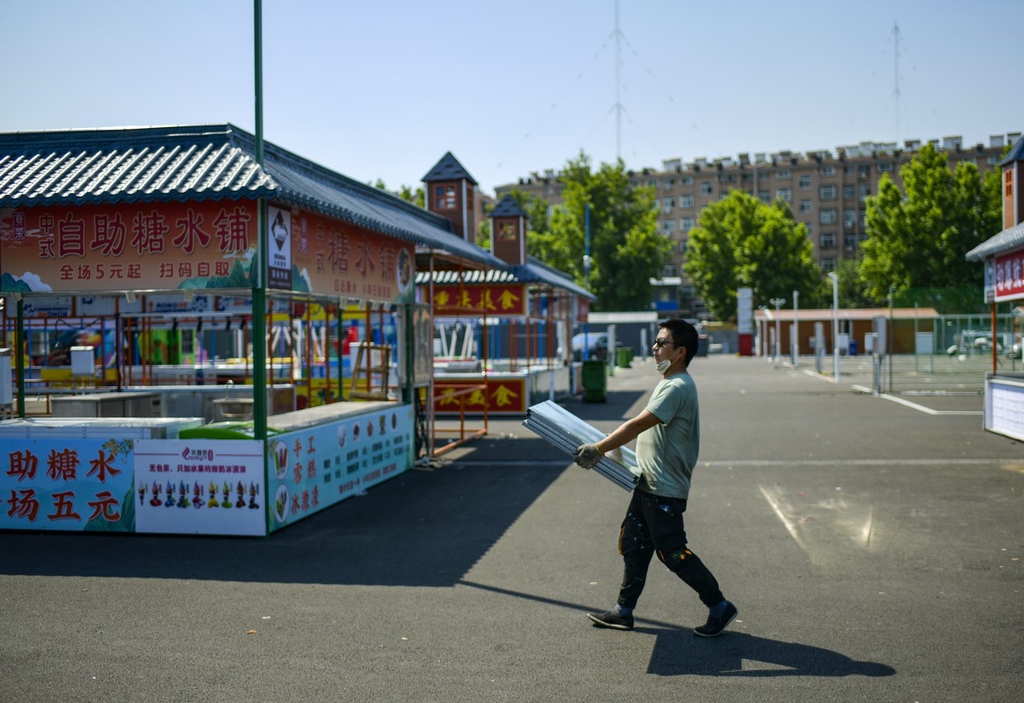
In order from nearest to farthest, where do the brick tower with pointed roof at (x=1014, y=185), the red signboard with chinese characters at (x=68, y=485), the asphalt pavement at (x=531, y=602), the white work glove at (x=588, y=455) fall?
the asphalt pavement at (x=531, y=602) < the white work glove at (x=588, y=455) < the red signboard with chinese characters at (x=68, y=485) < the brick tower with pointed roof at (x=1014, y=185)

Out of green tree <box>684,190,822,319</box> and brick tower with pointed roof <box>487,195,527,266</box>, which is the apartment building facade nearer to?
green tree <box>684,190,822,319</box>

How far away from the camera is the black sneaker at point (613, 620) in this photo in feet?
20.1

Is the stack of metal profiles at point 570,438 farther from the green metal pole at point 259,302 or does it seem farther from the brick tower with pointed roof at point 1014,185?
the brick tower with pointed roof at point 1014,185

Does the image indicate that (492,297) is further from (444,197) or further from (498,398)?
(444,197)

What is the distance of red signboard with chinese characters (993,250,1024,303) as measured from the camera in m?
15.8

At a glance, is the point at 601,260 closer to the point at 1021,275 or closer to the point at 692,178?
the point at 692,178

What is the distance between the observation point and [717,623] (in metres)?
5.91

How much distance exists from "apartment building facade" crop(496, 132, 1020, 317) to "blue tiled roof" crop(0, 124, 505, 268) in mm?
88187

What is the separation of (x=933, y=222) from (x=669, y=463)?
63626mm

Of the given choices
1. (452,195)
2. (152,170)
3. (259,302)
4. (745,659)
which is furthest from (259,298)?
(452,195)

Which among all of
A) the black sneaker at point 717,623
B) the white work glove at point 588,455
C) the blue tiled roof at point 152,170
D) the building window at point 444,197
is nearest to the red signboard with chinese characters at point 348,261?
the blue tiled roof at point 152,170

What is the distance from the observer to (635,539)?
6.01m

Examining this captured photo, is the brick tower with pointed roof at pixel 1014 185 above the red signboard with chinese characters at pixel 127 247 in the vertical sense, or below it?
above

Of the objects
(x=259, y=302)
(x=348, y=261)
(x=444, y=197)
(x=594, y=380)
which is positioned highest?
(x=444, y=197)
